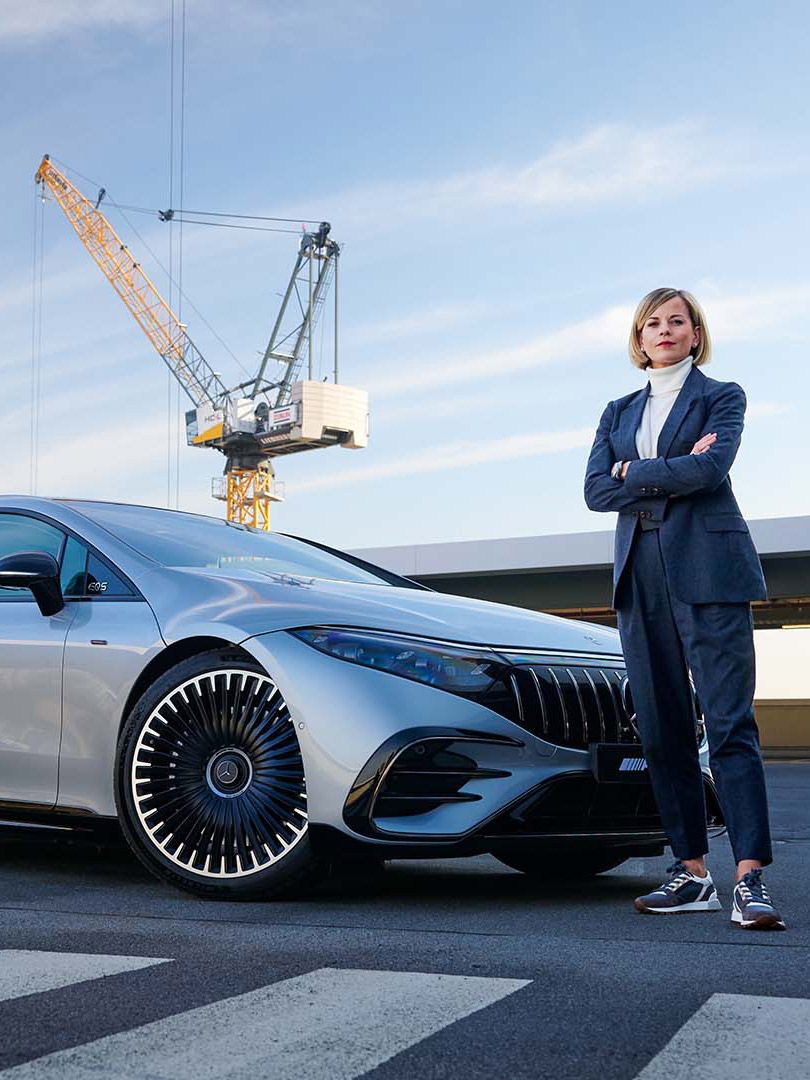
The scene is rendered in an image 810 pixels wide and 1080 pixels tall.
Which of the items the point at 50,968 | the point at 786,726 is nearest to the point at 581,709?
the point at 50,968

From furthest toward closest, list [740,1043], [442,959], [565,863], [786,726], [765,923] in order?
1. [786,726]
2. [565,863]
3. [765,923]
4. [442,959]
5. [740,1043]

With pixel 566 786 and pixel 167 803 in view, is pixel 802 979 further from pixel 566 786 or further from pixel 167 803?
pixel 167 803

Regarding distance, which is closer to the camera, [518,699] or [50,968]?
[50,968]

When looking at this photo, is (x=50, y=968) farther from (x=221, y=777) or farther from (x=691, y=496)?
(x=691, y=496)

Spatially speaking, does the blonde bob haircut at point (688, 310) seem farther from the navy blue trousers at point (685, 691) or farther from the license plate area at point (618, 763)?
the license plate area at point (618, 763)

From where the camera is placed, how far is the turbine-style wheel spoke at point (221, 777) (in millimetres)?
3936

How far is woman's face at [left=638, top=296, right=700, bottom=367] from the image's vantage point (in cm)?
412

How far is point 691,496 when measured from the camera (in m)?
3.93

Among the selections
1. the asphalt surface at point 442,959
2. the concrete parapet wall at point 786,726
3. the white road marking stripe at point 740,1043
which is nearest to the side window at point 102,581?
the asphalt surface at point 442,959

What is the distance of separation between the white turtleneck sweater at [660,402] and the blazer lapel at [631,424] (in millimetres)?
14

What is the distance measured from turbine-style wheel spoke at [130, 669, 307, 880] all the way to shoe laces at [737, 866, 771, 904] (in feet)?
4.01

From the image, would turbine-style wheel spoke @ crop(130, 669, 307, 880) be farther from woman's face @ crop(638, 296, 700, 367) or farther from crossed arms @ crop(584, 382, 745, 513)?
woman's face @ crop(638, 296, 700, 367)

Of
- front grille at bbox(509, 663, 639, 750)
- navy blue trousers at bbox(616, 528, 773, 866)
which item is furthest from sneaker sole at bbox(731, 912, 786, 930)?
front grille at bbox(509, 663, 639, 750)

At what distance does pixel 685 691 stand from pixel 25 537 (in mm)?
2538
